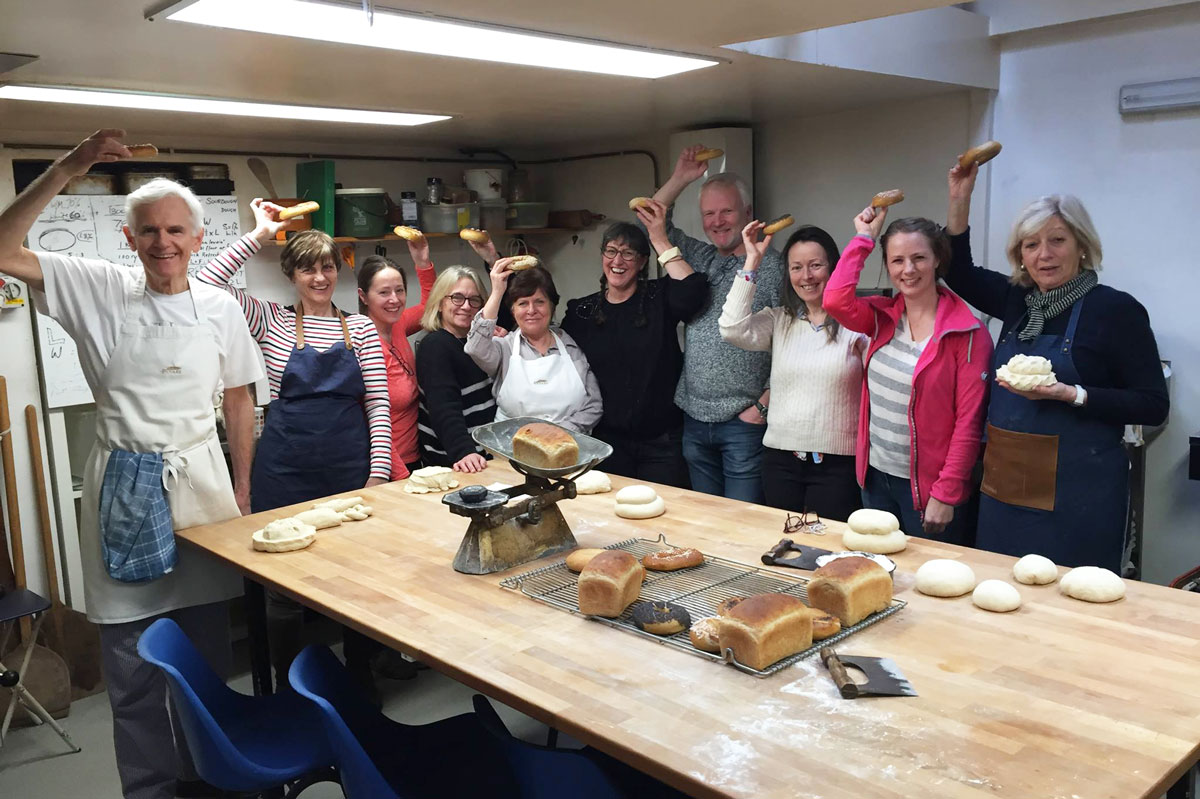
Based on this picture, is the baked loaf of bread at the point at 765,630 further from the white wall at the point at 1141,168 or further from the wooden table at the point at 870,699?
the white wall at the point at 1141,168

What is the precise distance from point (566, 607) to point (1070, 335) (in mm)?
1671

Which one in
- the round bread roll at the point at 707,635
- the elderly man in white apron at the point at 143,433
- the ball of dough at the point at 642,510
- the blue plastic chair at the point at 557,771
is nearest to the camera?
the blue plastic chair at the point at 557,771

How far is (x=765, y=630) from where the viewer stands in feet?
5.50

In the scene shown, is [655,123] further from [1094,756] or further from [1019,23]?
[1094,756]

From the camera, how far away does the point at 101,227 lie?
4.03 metres

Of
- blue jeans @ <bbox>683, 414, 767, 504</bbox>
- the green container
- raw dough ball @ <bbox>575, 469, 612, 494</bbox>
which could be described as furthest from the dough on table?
the green container

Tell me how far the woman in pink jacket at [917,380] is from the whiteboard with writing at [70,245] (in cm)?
299

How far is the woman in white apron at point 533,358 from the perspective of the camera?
352 centimetres

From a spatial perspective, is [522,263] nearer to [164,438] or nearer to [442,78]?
[442,78]

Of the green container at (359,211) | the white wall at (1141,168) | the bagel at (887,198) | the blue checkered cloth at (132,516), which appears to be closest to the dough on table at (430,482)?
the blue checkered cloth at (132,516)

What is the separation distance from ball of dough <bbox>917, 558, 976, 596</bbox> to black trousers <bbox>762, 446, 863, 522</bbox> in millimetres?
1151

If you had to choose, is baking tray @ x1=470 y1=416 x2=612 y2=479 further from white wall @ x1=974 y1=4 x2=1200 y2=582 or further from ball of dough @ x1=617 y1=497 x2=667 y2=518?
white wall @ x1=974 y1=4 x2=1200 y2=582

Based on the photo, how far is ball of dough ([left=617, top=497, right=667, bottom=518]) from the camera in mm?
2660

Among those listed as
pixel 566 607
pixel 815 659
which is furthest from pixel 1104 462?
pixel 566 607
